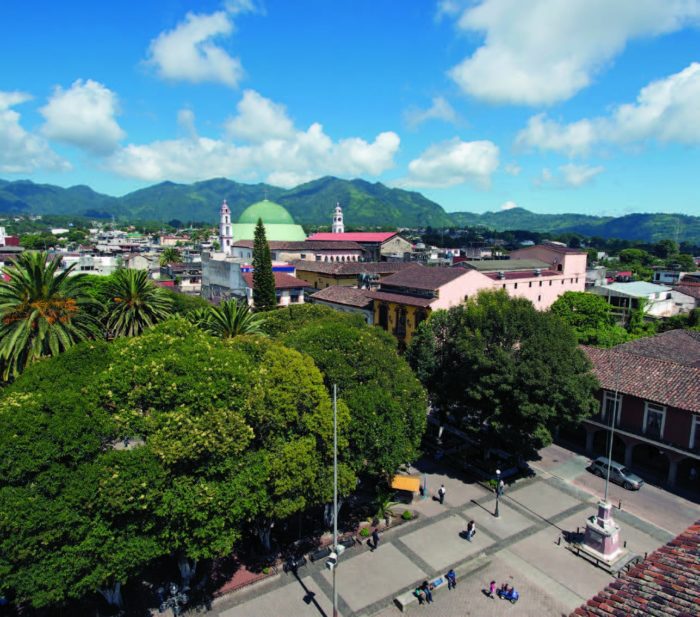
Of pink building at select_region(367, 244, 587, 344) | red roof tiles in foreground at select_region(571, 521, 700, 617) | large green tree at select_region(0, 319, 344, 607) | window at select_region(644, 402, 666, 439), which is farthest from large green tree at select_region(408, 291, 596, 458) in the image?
red roof tiles in foreground at select_region(571, 521, 700, 617)

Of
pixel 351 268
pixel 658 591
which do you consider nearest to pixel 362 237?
pixel 351 268

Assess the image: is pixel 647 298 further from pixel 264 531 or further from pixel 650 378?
pixel 264 531

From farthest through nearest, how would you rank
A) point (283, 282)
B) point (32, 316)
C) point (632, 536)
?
point (283, 282) < point (32, 316) < point (632, 536)

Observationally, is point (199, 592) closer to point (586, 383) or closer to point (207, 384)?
point (207, 384)

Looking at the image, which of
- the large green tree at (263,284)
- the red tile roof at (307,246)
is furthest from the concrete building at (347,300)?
the red tile roof at (307,246)

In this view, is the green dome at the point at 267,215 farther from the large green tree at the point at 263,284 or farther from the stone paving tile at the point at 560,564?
the stone paving tile at the point at 560,564

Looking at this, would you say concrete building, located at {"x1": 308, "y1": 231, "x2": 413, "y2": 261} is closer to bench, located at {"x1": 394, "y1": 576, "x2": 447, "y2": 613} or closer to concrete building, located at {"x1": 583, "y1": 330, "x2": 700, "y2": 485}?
concrete building, located at {"x1": 583, "y1": 330, "x2": 700, "y2": 485}

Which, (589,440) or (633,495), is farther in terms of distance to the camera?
(589,440)
